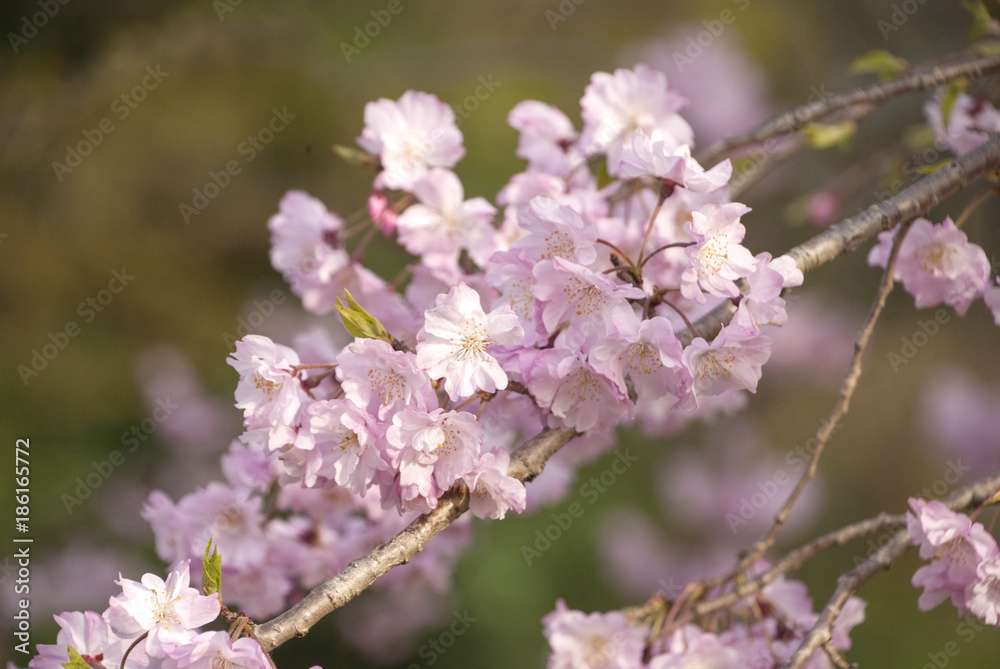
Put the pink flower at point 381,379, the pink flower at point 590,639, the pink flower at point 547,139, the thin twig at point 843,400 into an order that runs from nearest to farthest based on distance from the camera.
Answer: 1. the pink flower at point 381,379
2. the thin twig at point 843,400
3. the pink flower at point 590,639
4. the pink flower at point 547,139

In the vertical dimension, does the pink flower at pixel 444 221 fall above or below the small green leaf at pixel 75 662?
above

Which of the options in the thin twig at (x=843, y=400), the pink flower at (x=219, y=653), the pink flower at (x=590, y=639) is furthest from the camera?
the pink flower at (x=590, y=639)

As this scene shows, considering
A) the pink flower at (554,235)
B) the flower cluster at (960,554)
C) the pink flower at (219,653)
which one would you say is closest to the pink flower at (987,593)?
the flower cluster at (960,554)

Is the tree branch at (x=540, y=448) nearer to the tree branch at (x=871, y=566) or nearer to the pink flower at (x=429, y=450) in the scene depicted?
the pink flower at (x=429, y=450)

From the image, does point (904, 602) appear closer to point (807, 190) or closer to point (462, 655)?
point (462, 655)

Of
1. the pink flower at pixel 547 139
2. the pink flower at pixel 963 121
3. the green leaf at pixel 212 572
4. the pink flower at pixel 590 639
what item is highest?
the pink flower at pixel 547 139

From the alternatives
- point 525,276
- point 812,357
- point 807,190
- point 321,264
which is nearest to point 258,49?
point 321,264

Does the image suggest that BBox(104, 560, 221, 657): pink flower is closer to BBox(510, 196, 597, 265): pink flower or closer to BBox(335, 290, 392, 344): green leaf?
BBox(335, 290, 392, 344): green leaf

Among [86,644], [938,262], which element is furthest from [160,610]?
[938,262]

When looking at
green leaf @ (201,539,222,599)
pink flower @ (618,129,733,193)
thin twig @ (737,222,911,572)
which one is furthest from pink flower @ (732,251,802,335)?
green leaf @ (201,539,222,599)
